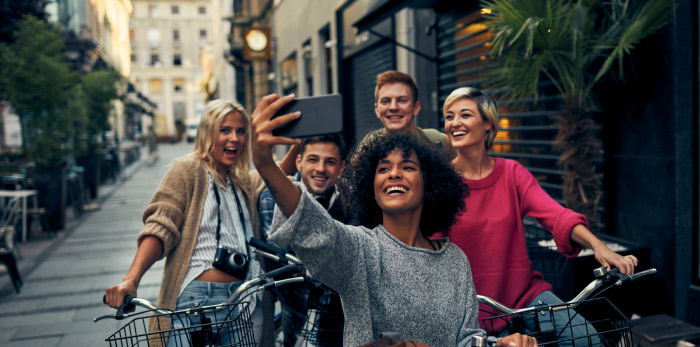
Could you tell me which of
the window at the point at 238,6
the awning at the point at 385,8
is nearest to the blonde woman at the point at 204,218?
the awning at the point at 385,8

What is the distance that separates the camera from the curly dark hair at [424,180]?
1930 millimetres

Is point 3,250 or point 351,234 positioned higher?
point 351,234

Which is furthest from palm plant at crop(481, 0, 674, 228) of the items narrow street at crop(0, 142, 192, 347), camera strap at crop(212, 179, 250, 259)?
narrow street at crop(0, 142, 192, 347)

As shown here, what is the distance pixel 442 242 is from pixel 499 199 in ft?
1.87

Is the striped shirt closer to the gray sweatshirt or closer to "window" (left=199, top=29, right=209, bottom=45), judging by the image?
the gray sweatshirt

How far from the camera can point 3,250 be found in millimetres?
6141

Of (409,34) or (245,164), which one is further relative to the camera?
(409,34)

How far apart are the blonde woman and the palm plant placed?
2.07m

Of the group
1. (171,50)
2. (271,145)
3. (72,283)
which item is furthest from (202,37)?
(271,145)

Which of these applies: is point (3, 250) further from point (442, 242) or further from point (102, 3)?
point (102, 3)

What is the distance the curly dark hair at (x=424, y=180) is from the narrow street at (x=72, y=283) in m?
1.24

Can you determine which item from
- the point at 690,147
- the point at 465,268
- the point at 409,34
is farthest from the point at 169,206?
the point at 409,34

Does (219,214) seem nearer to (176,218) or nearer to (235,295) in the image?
(176,218)

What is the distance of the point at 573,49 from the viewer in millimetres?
3877
